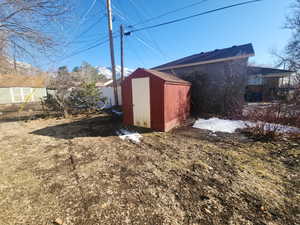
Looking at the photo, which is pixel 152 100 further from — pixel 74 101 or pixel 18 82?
pixel 18 82

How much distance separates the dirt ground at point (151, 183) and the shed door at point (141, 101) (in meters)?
1.63

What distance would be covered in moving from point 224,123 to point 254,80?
14.6 metres

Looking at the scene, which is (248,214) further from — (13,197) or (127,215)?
(13,197)

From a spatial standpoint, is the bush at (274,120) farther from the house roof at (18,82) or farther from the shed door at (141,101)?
the house roof at (18,82)

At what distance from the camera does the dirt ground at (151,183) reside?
1.72 meters

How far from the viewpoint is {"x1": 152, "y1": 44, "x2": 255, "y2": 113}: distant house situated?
6926mm

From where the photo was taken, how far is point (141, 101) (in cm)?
547

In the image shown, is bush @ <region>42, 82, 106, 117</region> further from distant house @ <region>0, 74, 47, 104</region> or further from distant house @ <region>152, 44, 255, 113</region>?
distant house @ <region>0, 74, 47, 104</region>

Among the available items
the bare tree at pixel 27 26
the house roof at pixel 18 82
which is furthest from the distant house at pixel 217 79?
the house roof at pixel 18 82

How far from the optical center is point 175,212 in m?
1.75

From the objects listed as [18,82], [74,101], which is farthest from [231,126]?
[18,82]

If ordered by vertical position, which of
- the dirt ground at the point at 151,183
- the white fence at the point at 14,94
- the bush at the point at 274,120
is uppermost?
the white fence at the point at 14,94

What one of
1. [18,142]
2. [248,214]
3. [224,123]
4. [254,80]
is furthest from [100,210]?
[254,80]

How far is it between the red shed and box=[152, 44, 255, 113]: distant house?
2.12 meters
